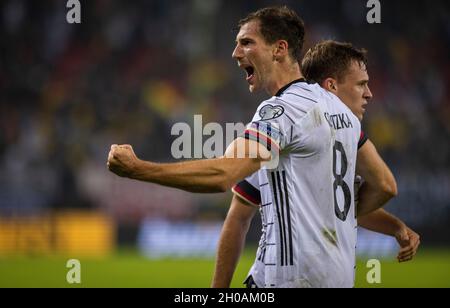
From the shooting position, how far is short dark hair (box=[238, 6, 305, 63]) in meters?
4.06

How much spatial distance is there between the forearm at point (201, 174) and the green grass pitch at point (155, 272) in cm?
714

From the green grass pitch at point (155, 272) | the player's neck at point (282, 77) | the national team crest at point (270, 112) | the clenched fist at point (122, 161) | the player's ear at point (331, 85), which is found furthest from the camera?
the green grass pitch at point (155, 272)

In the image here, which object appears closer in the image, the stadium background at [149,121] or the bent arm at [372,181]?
the bent arm at [372,181]

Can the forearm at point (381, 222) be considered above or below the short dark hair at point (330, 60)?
below

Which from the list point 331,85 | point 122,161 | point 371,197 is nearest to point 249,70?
point 331,85

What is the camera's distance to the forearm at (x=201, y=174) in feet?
11.1

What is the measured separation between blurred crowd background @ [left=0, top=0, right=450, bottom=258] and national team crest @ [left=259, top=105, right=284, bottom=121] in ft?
36.4

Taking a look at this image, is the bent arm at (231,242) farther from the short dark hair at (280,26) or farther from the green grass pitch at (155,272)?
the green grass pitch at (155,272)

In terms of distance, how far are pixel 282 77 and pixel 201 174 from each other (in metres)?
0.84

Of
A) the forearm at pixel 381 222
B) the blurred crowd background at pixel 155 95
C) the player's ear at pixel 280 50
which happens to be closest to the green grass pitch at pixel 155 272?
the blurred crowd background at pixel 155 95

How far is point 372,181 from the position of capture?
428 cm

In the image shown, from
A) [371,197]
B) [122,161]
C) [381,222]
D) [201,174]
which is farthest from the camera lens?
[381,222]

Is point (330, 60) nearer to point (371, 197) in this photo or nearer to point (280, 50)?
point (280, 50)
